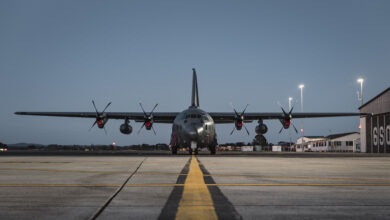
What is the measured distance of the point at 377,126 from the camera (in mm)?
54719

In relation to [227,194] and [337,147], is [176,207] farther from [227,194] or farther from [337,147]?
[337,147]

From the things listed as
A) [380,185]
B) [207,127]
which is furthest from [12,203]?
[207,127]

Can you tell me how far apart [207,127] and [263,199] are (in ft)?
85.2

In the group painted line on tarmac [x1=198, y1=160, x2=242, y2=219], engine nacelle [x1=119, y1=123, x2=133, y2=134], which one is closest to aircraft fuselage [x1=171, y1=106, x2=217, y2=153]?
engine nacelle [x1=119, y1=123, x2=133, y2=134]

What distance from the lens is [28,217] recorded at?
4.49m

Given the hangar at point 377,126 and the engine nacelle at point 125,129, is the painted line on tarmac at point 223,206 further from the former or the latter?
the hangar at point 377,126

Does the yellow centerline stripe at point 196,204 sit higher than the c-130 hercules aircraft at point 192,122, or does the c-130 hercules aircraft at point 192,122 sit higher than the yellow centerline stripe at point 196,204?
the c-130 hercules aircraft at point 192,122

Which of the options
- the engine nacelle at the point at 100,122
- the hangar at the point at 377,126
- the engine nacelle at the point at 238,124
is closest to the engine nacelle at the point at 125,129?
the engine nacelle at the point at 100,122

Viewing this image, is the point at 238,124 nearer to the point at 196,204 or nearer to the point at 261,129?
the point at 261,129

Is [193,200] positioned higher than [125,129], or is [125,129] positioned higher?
Result: [125,129]

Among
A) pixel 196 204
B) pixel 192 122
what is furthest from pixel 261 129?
pixel 196 204

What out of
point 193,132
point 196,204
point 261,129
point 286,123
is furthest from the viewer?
point 286,123

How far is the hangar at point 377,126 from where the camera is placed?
51562 mm

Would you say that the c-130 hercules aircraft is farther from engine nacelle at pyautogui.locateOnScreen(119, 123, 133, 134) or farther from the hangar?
the hangar
